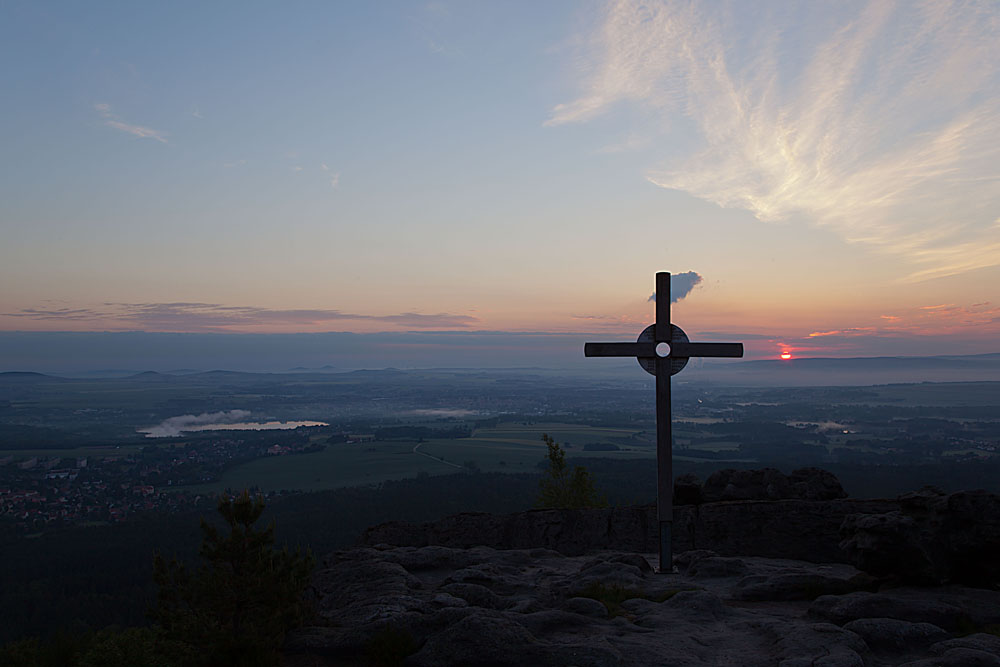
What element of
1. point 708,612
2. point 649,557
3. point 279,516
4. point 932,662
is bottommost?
point 279,516

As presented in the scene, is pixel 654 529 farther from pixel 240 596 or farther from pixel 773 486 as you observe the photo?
pixel 240 596

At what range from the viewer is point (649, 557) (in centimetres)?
Answer: 1395

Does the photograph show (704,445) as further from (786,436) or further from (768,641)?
(768,641)

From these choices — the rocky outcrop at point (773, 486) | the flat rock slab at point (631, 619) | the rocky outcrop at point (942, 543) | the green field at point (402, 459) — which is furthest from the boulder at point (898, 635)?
the green field at point (402, 459)

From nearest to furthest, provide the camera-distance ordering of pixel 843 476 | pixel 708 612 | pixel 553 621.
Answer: pixel 553 621
pixel 708 612
pixel 843 476

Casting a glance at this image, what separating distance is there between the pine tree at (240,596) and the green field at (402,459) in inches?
4422

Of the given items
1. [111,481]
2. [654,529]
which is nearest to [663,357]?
[654,529]

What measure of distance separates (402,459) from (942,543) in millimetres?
140392

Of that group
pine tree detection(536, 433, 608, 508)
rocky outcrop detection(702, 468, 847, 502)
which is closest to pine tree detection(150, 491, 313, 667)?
rocky outcrop detection(702, 468, 847, 502)

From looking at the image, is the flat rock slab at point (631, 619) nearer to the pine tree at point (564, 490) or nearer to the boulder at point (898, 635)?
the boulder at point (898, 635)

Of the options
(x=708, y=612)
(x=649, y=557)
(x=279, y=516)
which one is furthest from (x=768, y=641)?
(x=279, y=516)

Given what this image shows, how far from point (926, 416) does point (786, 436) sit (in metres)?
72.9

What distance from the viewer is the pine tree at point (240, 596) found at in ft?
23.7

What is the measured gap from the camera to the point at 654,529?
48.2 ft
